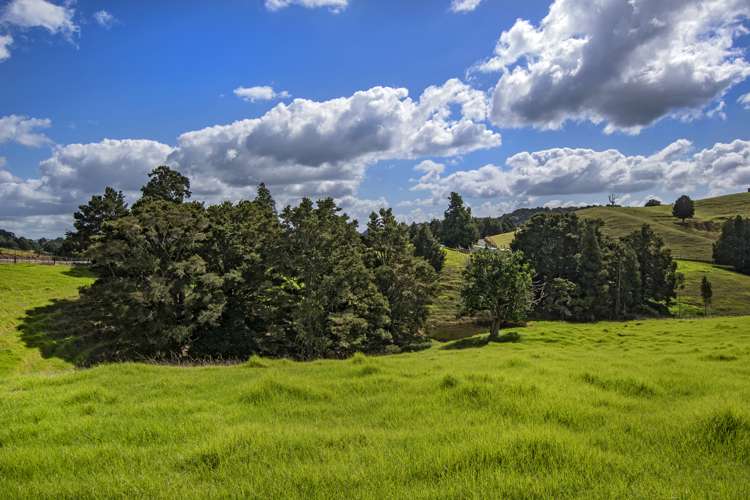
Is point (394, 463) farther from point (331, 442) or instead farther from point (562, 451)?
point (562, 451)

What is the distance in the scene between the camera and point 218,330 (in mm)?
42094

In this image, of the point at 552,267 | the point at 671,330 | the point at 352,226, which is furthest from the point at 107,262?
the point at 552,267

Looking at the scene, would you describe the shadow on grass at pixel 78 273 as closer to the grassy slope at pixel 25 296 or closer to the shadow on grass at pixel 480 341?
the grassy slope at pixel 25 296

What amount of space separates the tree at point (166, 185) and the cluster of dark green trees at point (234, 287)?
15523 mm

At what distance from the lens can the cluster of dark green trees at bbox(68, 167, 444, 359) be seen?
3734cm

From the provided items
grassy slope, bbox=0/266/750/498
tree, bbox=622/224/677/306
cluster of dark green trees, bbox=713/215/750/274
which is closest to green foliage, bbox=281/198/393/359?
grassy slope, bbox=0/266/750/498

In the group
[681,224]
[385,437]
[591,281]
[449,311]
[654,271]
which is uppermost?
[681,224]

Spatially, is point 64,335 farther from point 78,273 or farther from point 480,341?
point 480,341

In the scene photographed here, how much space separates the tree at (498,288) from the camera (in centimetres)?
5259

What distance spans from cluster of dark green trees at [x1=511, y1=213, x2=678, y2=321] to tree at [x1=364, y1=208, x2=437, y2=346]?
26.0 meters

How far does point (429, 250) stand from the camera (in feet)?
345

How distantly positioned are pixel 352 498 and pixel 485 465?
2109 mm

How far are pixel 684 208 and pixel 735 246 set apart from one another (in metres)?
61.7

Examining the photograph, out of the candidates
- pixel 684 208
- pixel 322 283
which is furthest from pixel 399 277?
pixel 684 208
